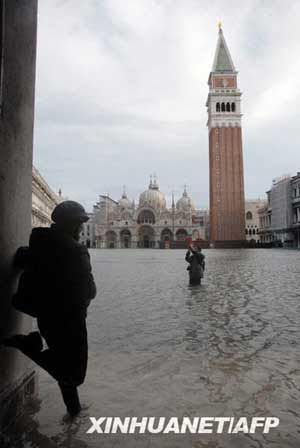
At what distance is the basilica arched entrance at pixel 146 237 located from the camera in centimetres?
9356

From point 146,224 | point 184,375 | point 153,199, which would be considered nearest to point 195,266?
point 184,375

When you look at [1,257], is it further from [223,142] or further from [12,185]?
[223,142]

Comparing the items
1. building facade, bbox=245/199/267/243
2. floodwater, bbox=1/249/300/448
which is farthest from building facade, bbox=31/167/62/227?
building facade, bbox=245/199/267/243

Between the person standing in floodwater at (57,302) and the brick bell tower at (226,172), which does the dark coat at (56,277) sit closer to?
the person standing in floodwater at (57,302)

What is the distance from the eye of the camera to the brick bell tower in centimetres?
6844

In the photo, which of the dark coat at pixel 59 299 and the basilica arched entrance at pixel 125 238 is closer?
the dark coat at pixel 59 299

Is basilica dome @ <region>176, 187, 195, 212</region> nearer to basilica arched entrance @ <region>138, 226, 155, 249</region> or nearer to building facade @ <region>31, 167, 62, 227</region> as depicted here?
basilica arched entrance @ <region>138, 226, 155, 249</region>

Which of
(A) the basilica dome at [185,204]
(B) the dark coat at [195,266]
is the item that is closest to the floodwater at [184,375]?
(B) the dark coat at [195,266]

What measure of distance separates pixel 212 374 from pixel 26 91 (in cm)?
306

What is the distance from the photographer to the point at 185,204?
10119cm

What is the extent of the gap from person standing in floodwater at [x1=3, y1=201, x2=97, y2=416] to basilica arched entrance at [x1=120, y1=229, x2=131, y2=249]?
3584 inches

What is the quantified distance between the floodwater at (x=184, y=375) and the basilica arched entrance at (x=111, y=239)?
8709 cm

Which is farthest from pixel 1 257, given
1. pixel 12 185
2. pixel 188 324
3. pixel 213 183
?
pixel 213 183

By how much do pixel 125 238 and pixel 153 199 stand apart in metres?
13.3
